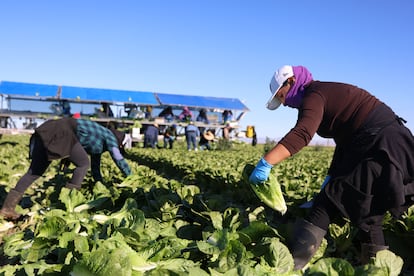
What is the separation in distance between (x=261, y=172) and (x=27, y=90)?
21181mm

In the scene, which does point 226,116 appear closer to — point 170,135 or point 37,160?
point 170,135

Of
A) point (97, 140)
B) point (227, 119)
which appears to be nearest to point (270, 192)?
point (97, 140)

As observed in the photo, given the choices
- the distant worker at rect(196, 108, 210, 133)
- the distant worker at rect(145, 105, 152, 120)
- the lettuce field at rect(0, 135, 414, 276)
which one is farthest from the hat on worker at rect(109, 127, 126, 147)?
the distant worker at rect(196, 108, 210, 133)

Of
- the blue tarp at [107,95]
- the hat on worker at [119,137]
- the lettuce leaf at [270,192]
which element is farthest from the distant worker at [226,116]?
the lettuce leaf at [270,192]

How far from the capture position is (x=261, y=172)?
2594 mm

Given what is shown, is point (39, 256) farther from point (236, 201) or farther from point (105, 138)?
point (236, 201)

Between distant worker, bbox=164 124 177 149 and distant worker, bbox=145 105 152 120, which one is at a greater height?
distant worker, bbox=145 105 152 120

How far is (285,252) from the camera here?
226cm

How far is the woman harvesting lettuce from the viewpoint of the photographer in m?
2.38

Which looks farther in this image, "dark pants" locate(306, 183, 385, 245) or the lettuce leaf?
the lettuce leaf

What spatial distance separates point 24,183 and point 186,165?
4.31 m

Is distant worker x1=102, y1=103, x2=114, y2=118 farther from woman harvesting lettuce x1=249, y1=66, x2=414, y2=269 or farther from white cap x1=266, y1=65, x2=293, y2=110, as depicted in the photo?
woman harvesting lettuce x1=249, y1=66, x2=414, y2=269

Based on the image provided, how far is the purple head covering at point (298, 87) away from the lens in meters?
2.65

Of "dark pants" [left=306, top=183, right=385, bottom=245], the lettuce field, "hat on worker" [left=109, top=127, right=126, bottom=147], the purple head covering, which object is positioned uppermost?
the purple head covering
